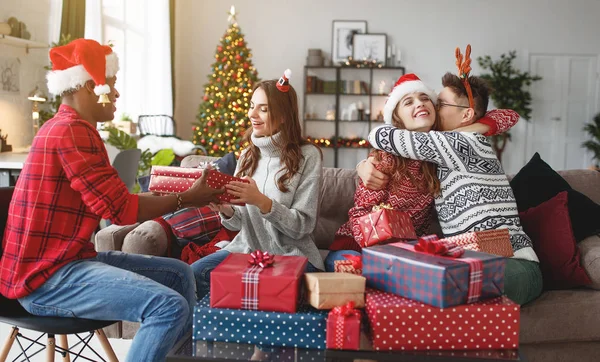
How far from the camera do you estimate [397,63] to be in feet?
28.1

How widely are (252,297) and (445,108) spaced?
4.01 ft

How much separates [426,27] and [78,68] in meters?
7.63

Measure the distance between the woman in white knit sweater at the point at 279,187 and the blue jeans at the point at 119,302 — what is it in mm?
552

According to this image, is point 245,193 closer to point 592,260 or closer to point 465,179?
point 465,179

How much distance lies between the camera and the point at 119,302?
153cm

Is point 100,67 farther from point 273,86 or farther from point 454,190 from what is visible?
point 454,190

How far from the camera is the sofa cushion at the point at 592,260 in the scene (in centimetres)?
223

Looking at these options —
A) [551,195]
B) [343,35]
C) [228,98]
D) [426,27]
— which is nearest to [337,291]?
[551,195]

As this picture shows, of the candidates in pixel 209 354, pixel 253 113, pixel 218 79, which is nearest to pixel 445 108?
pixel 253 113

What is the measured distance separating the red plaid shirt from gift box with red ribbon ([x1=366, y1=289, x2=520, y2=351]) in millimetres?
712

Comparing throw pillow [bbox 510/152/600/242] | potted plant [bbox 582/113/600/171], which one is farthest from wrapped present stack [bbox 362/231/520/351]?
potted plant [bbox 582/113/600/171]

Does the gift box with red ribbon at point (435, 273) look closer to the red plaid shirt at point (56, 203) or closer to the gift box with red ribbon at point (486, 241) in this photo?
the gift box with red ribbon at point (486, 241)

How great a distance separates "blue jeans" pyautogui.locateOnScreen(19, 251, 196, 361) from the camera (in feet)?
4.94

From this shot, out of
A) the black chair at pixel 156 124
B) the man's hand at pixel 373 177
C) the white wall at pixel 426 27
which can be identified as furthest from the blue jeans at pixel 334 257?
the white wall at pixel 426 27
